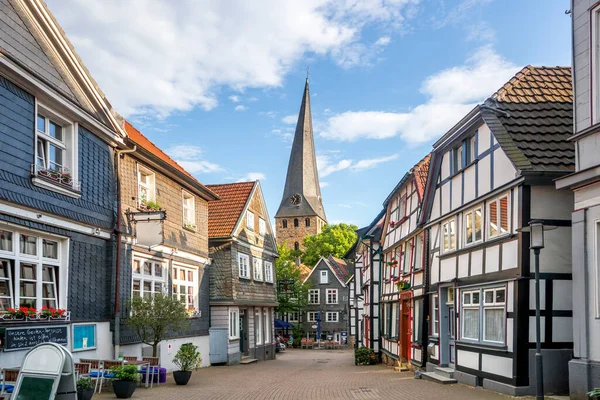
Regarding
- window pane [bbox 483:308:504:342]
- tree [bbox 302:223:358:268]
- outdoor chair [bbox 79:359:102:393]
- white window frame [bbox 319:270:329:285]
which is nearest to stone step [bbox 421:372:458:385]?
window pane [bbox 483:308:504:342]

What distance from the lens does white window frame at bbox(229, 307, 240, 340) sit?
28.2 m

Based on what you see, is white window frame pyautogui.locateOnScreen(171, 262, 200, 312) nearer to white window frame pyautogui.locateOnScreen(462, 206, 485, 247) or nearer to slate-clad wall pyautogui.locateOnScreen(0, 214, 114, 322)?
slate-clad wall pyautogui.locateOnScreen(0, 214, 114, 322)

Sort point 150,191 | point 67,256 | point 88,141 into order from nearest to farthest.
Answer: point 67,256 < point 88,141 < point 150,191

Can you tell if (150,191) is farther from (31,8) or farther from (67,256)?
(31,8)

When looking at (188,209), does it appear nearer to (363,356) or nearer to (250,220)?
(250,220)

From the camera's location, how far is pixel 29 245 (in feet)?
44.7

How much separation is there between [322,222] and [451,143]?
8964cm

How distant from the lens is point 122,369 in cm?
1336

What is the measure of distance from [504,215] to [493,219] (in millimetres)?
690

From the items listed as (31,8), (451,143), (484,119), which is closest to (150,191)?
(31,8)

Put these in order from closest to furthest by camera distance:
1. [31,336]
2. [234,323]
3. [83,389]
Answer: [83,389] < [31,336] < [234,323]

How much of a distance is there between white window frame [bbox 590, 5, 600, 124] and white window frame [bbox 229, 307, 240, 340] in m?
19.9

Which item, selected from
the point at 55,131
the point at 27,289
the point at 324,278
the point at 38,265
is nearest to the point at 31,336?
the point at 27,289

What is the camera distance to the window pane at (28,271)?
13.3 meters
